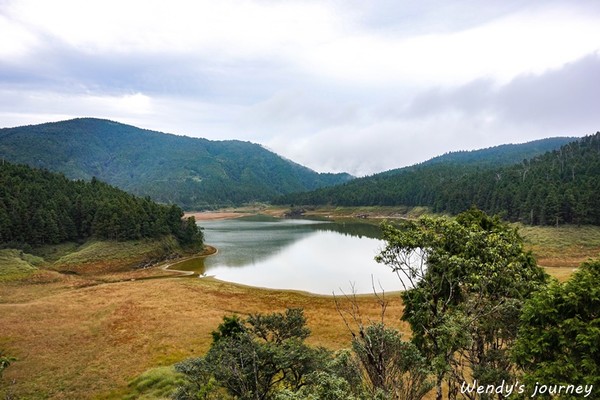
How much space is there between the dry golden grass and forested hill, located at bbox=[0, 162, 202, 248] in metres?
22.7

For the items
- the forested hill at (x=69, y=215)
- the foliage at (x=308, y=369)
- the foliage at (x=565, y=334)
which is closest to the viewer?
the foliage at (x=565, y=334)

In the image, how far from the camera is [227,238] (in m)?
116

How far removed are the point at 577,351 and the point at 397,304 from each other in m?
37.1

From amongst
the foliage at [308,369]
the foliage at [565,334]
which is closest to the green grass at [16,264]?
the foliage at [308,369]

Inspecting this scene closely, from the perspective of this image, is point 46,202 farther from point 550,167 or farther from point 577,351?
point 550,167

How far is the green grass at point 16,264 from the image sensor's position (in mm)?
59466

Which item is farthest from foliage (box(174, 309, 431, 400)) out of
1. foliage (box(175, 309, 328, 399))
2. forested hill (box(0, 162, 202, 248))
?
forested hill (box(0, 162, 202, 248))

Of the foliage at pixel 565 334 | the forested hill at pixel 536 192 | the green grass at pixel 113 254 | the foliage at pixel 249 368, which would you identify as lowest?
the green grass at pixel 113 254

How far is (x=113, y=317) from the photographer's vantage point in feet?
135

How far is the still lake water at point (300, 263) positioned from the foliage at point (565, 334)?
30.9 meters

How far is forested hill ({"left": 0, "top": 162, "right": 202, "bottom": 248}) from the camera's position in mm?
77688

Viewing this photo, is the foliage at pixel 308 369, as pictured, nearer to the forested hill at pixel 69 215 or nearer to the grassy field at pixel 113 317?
the grassy field at pixel 113 317

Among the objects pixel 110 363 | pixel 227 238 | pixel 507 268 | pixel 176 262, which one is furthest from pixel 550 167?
pixel 110 363

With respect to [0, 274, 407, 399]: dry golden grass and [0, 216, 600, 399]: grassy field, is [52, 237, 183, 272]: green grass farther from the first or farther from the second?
[0, 274, 407, 399]: dry golden grass
